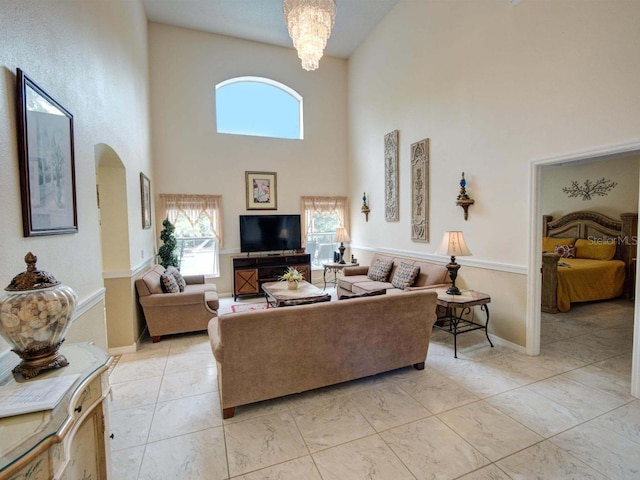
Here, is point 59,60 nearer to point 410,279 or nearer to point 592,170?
point 410,279

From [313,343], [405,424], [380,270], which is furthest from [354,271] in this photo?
[405,424]

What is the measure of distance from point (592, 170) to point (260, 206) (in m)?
6.75

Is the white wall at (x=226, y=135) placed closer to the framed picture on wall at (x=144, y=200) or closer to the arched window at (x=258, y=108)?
the arched window at (x=258, y=108)

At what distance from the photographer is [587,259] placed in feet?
19.0

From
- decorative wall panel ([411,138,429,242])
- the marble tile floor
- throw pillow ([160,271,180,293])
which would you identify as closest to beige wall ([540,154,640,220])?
decorative wall panel ([411,138,429,242])

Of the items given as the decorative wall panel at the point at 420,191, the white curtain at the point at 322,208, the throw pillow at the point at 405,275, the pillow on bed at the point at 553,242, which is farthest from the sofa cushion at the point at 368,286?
the pillow on bed at the point at 553,242

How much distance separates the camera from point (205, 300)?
13.7 ft

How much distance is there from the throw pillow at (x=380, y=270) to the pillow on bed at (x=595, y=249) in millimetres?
3963

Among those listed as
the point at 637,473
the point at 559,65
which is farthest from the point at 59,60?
the point at 637,473

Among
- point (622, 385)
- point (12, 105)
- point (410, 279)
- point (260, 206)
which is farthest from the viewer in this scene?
point (260, 206)

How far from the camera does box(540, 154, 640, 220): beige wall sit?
5.48 m

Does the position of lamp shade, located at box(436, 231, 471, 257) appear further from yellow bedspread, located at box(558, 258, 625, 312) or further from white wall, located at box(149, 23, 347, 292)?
white wall, located at box(149, 23, 347, 292)

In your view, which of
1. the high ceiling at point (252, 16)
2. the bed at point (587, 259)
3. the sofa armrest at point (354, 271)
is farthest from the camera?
the sofa armrest at point (354, 271)

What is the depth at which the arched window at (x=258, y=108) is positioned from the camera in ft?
21.4
